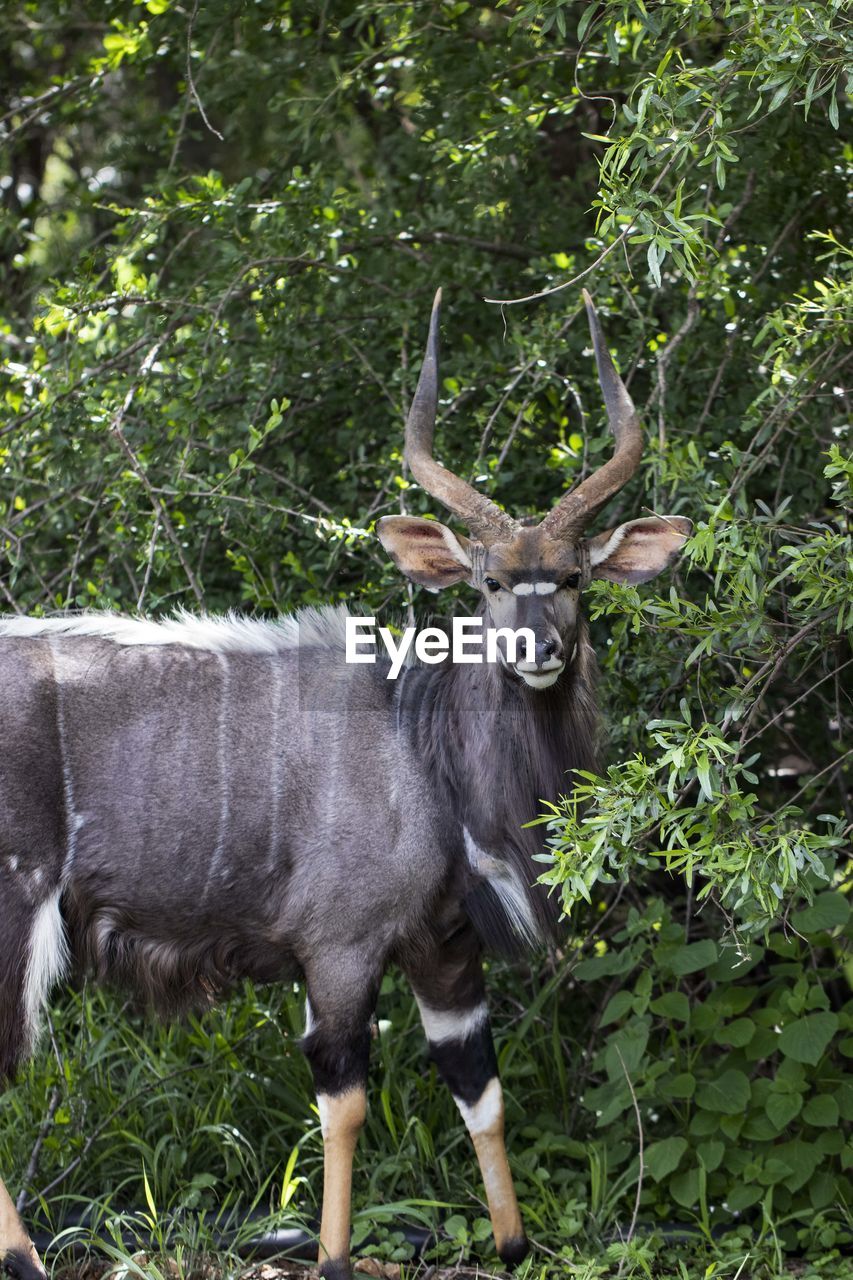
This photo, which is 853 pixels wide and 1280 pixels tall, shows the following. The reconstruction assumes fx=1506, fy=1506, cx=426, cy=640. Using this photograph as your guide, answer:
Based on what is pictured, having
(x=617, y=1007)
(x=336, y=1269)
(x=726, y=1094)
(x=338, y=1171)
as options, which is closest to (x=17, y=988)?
(x=338, y=1171)

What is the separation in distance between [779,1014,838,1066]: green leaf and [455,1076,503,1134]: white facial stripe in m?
0.65

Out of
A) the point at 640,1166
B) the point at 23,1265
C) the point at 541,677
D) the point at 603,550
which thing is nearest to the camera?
the point at 541,677

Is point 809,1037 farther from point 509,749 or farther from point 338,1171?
point 338,1171

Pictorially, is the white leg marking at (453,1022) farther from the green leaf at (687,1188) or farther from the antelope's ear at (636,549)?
the antelope's ear at (636,549)

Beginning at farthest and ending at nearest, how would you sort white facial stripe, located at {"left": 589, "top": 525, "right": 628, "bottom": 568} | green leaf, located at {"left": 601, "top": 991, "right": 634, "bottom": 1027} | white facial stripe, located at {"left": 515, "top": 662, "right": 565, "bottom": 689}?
green leaf, located at {"left": 601, "top": 991, "right": 634, "bottom": 1027} → white facial stripe, located at {"left": 589, "top": 525, "right": 628, "bottom": 568} → white facial stripe, located at {"left": 515, "top": 662, "right": 565, "bottom": 689}

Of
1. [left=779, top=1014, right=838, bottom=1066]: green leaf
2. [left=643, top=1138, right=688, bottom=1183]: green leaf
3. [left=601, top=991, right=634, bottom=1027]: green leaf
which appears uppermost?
[left=601, top=991, right=634, bottom=1027]: green leaf

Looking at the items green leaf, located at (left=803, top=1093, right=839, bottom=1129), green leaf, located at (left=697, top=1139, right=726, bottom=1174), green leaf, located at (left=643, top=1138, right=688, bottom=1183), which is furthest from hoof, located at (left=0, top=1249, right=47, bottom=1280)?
green leaf, located at (left=803, top=1093, right=839, bottom=1129)

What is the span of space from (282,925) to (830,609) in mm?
1306

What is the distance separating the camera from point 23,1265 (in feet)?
10.0

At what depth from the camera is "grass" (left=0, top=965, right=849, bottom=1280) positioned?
3262mm

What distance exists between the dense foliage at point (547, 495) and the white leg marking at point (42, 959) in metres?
0.55

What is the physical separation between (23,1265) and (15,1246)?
0.13 feet

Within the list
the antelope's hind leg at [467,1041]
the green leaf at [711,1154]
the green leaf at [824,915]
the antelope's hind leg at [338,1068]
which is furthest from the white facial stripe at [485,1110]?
the green leaf at [824,915]

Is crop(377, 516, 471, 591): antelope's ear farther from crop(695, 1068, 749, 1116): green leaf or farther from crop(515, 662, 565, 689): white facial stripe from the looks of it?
crop(695, 1068, 749, 1116): green leaf
